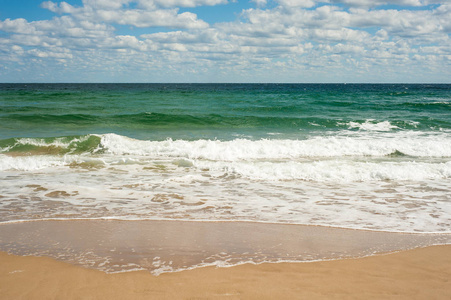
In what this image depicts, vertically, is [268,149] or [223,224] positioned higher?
[268,149]

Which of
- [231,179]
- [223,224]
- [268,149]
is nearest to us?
[223,224]

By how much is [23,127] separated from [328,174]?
16174 mm

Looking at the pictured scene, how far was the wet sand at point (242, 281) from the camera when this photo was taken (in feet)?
11.8

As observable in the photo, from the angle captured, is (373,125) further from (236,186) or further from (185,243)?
(185,243)

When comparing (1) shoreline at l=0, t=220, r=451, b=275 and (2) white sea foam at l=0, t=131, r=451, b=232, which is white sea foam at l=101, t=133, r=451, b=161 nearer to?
(2) white sea foam at l=0, t=131, r=451, b=232

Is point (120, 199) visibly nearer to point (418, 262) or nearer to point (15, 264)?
point (15, 264)

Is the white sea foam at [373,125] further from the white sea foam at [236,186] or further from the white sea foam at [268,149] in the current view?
the white sea foam at [236,186]

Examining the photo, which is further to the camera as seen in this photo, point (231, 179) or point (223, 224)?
point (231, 179)

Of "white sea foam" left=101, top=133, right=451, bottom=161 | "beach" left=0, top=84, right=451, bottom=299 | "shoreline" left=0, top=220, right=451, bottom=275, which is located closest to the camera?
"beach" left=0, top=84, right=451, bottom=299

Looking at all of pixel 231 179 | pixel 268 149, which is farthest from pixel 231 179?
pixel 268 149

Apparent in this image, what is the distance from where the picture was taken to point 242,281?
385 centimetres

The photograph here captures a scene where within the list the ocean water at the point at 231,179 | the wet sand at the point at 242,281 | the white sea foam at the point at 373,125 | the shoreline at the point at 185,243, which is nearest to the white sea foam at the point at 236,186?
the ocean water at the point at 231,179

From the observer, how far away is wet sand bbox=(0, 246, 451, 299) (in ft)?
11.8

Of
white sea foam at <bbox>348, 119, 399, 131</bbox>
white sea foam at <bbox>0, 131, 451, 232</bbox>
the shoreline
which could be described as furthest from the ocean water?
white sea foam at <bbox>348, 119, 399, 131</bbox>
